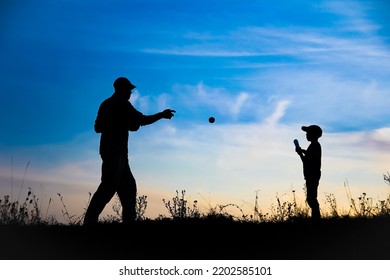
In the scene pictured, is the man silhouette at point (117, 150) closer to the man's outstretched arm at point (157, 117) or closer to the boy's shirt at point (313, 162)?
the man's outstretched arm at point (157, 117)

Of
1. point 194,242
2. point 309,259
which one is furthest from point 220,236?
point 309,259

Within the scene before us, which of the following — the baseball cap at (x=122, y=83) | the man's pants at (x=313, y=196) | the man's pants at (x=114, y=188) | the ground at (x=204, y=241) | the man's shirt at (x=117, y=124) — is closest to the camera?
the ground at (x=204, y=241)

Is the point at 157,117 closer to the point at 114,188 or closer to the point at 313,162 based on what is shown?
the point at 114,188

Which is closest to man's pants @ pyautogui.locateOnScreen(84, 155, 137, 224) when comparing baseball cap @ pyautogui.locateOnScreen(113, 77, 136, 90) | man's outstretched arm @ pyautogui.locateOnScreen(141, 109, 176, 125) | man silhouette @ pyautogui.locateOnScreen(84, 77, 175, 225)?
man silhouette @ pyautogui.locateOnScreen(84, 77, 175, 225)

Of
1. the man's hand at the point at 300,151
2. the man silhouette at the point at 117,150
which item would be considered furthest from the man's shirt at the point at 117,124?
the man's hand at the point at 300,151

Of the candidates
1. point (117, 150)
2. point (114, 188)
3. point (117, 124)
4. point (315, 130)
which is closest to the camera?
point (114, 188)

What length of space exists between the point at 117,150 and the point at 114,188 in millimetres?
647

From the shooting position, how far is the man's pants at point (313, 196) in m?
9.61

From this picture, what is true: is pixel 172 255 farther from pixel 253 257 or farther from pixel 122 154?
pixel 122 154

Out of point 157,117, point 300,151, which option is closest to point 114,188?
point 157,117

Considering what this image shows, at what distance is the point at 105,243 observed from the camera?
25.5ft

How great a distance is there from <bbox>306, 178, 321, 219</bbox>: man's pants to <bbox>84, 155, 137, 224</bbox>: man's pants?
3126 mm

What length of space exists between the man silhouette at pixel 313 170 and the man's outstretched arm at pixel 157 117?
2505 millimetres

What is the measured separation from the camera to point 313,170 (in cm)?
965
